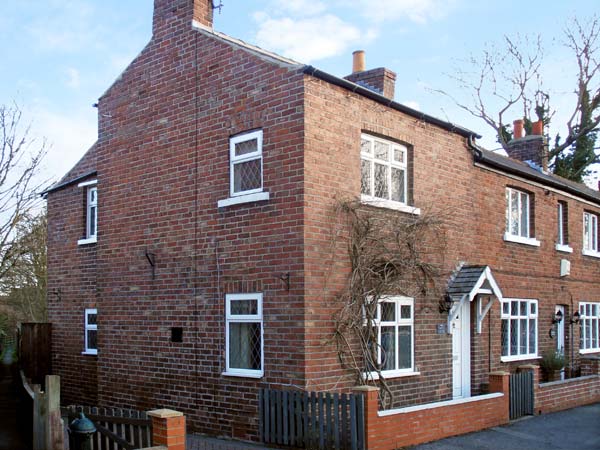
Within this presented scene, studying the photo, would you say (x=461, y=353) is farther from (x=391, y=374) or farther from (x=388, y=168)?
(x=388, y=168)

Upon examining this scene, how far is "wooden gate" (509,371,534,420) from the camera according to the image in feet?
48.4

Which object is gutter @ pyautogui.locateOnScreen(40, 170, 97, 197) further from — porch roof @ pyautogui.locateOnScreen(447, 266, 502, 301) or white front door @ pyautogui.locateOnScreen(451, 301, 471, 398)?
white front door @ pyautogui.locateOnScreen(451, 301, 471, 398)

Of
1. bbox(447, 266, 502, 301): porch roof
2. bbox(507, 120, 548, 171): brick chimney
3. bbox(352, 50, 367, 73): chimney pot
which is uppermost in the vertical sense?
bbox(352, 50, 367, 73): chimney pot

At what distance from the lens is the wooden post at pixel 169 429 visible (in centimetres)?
848

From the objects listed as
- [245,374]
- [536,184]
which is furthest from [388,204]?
[536,184]

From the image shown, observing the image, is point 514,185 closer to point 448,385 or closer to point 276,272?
point 448,385

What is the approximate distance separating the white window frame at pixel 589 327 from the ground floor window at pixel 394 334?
942 centimetres

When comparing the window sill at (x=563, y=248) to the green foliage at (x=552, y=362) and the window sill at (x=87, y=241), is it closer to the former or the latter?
the green foliage at (x=552, y=362)

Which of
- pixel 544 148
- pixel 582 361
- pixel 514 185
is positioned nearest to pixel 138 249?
pixel 514 185

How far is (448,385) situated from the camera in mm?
15008

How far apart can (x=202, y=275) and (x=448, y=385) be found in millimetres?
5804

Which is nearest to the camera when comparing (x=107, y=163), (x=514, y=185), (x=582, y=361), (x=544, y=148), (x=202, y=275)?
(x=202, y=275)

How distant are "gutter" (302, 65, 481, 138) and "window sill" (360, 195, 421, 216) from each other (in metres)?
1.88

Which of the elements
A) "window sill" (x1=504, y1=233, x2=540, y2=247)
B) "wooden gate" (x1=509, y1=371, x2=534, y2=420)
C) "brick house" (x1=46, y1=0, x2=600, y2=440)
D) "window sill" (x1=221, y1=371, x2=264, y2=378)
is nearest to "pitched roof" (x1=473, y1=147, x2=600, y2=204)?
"brick house" (x1=46, y1=0, x2=600, y2=440)
